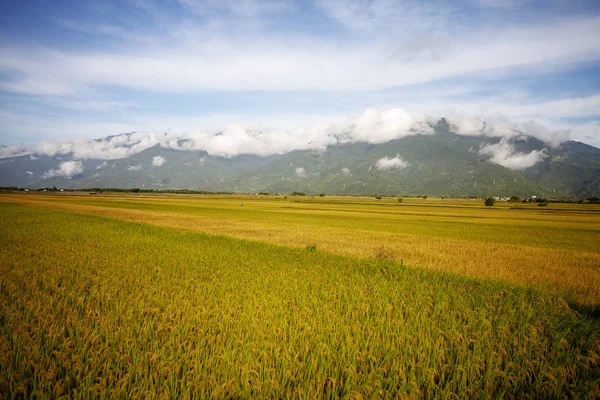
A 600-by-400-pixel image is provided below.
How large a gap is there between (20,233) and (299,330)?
24.2 m

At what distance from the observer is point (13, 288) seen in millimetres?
8711

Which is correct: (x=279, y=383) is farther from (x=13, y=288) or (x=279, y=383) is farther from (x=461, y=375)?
(x=13, y=288)

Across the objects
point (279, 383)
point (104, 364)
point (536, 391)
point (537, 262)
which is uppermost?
point (104, 364)

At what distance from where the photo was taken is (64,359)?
485 cm

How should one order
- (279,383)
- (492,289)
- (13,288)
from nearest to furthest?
(279,383) → (13,288) → (492,289)

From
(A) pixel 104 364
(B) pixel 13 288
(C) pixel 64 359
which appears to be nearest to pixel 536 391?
(A) pixel 104 364

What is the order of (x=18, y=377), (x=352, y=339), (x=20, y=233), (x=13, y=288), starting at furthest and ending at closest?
1. (x=20, y=233)
2. (x=13, y=288)
3. (x=352, y=339)
4. (x=18, y=377)

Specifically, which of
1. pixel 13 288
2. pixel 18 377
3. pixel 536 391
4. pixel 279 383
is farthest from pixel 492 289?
pixel 13 288

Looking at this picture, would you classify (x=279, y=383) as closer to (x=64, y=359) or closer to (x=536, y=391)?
(x=64, y=359)

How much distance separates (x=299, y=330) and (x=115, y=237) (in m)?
19.5

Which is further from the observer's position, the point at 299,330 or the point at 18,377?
the point at 299,330

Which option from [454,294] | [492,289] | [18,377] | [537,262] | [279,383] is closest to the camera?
[18,377]

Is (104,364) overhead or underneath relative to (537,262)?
overhead

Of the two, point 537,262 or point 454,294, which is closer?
point 454,294
